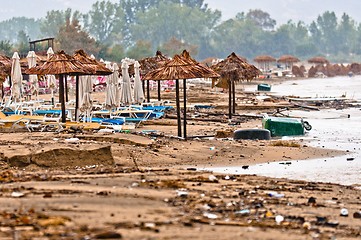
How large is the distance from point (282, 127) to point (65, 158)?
8173 mm

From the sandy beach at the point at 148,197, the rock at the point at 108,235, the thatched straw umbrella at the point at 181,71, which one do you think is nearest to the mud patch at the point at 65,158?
the sandy beach at the point at 148,197

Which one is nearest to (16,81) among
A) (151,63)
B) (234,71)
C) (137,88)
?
(137,88)

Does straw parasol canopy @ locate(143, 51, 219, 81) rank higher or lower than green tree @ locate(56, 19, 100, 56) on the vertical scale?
lower

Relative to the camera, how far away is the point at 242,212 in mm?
7797

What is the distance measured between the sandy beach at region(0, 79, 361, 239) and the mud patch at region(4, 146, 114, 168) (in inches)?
0.6

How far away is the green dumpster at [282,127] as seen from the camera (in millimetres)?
18625

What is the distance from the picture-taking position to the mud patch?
11.4 metres

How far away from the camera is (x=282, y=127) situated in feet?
61.5

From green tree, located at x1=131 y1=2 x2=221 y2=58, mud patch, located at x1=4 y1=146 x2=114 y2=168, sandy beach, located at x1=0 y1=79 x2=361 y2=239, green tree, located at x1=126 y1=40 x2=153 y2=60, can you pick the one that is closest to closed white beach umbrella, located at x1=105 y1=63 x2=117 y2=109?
sandy beach, located at x1=0 y1=79 x2=361 y2=239

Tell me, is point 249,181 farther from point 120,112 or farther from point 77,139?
point 120,112

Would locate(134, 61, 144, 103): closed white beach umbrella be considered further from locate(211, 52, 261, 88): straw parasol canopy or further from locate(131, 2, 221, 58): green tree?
locate(131, 2, 221, 58): green tree

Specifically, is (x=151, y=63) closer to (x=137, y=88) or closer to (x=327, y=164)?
(x=137, y=88)

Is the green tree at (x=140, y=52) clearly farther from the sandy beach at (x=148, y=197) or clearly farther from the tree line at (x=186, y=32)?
the sandy beach at (x=148, y=197)

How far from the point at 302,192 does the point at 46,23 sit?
133449 millimetres
